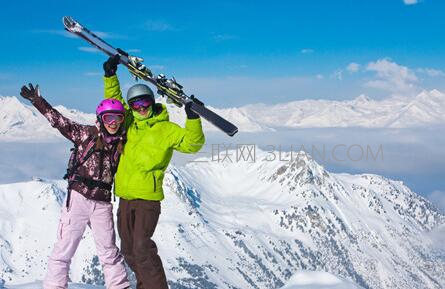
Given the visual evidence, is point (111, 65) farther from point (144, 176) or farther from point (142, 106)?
point (144, 176)

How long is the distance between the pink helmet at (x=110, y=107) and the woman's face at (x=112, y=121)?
0.31 feet

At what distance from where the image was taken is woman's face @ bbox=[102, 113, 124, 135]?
36.0ft

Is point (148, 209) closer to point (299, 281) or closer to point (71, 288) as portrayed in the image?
point (71, 288)

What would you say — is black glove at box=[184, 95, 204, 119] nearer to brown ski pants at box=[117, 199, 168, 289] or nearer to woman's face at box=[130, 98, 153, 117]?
woman's face at box=[130, 98, 153, 117]

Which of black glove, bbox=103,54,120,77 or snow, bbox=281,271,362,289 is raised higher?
black glove, bbox=103,54,120,77

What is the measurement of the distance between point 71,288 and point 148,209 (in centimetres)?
695

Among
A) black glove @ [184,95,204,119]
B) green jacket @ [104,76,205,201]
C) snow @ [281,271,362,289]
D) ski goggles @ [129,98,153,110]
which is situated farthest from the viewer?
snow @ [281,271,362,289]

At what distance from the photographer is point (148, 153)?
10.7 metres

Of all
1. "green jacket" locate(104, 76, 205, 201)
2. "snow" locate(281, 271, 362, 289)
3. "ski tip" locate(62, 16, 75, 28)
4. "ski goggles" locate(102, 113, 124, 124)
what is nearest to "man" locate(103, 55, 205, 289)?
"green jacket" locate(104, 76, 205, 201)

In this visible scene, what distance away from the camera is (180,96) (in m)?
11.0

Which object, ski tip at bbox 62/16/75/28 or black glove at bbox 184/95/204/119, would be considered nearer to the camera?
black glove at bbox 184/95/204/119

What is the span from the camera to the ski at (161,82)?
1039 centimetres

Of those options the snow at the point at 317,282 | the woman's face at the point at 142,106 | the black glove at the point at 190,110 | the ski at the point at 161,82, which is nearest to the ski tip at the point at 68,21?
the ski at the point at 161,82

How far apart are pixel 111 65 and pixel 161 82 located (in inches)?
49.4
